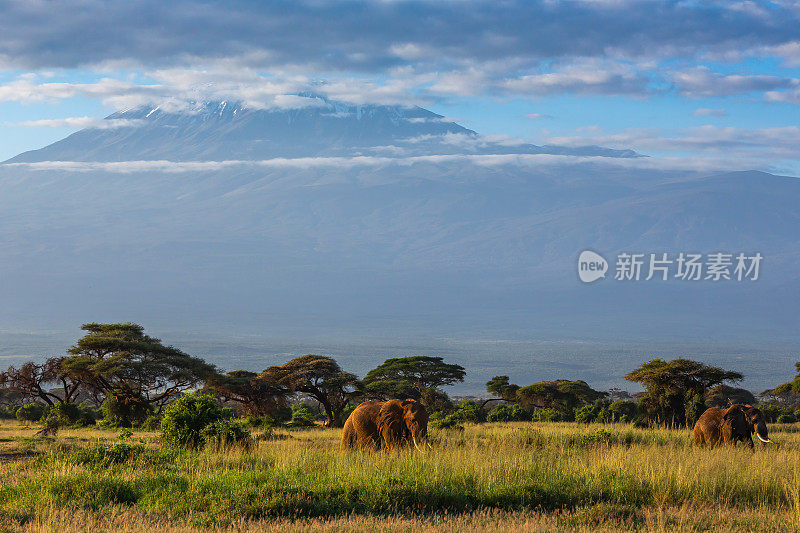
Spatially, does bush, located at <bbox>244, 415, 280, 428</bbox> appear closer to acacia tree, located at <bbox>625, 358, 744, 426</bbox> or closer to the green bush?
the green bush

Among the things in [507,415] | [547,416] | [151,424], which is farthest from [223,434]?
[547,416]

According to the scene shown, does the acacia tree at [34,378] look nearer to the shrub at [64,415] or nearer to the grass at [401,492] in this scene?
the shrub at [64,415]

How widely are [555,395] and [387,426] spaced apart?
34996 millimetres

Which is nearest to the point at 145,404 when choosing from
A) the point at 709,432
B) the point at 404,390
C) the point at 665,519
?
the point at 404,390

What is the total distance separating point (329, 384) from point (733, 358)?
15737cm

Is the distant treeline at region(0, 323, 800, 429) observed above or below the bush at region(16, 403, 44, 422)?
above

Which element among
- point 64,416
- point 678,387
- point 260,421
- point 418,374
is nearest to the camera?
point 678,387

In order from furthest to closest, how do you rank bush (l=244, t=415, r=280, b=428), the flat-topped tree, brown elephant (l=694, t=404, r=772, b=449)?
1. the flat-topped tree
2. bush (l=244, t=415, r=280, b=428)
3. brown elephant (l=694, t=404, r=772, b=449)

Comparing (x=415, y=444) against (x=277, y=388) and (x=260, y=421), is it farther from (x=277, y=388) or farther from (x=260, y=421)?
(x=277, y=388)

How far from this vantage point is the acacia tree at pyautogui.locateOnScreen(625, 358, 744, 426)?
3547 cm

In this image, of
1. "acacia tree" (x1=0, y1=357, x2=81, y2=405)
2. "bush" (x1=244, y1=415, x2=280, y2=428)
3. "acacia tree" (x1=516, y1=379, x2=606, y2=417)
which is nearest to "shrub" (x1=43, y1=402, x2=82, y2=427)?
"acacia tree" (x1=0, y1=357, x2=81, y2=405)

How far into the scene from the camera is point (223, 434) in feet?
64.5

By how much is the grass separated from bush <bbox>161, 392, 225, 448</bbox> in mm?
4366

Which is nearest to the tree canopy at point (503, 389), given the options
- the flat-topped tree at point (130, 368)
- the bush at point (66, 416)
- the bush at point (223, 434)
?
the flat-topped tree at point (130, 368)
